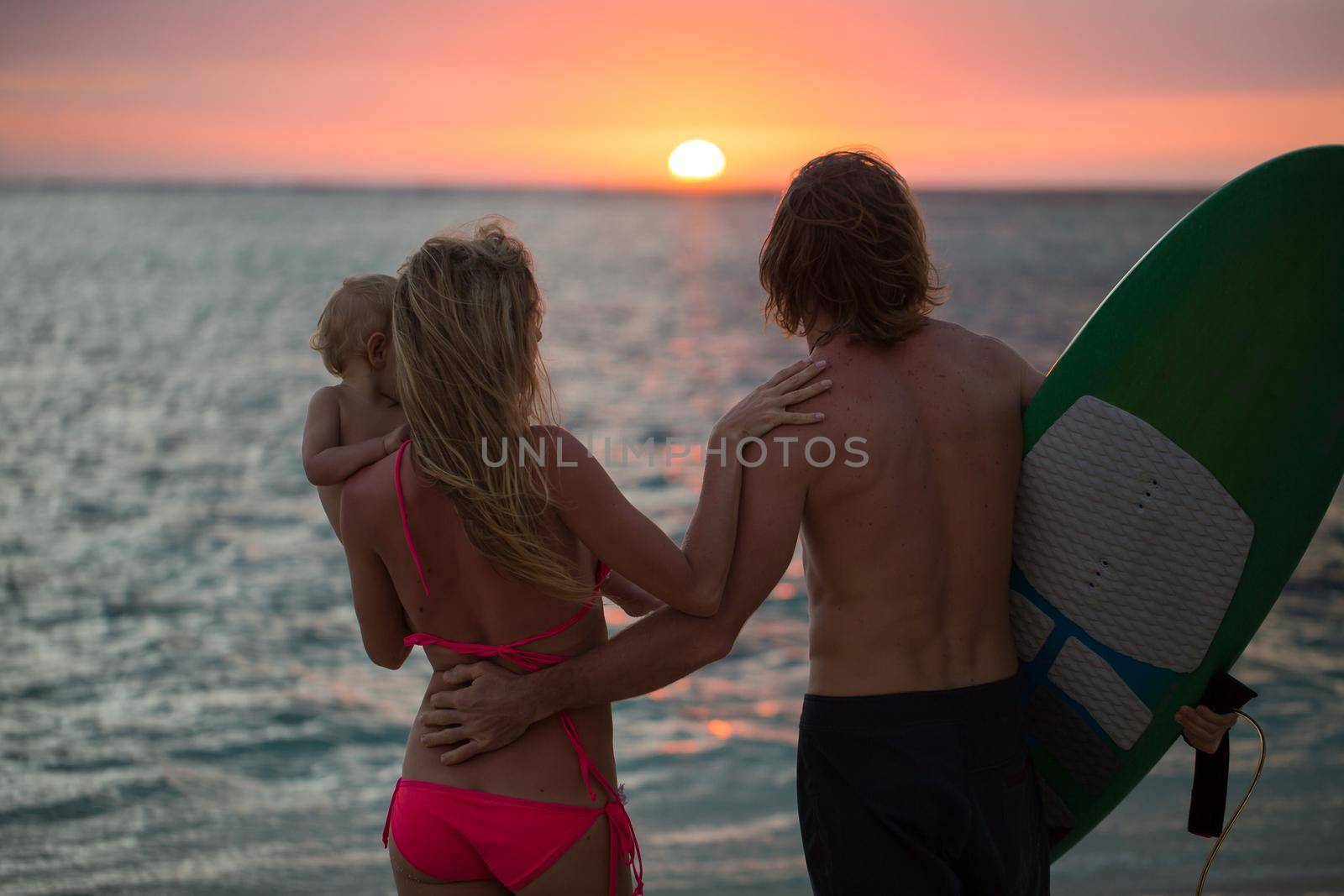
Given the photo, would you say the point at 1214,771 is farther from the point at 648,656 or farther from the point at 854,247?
the point at 854,247

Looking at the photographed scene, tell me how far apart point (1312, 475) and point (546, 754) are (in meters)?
1.68

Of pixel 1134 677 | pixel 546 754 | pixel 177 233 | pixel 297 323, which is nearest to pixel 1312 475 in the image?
pixel 1134 677

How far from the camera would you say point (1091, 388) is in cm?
237

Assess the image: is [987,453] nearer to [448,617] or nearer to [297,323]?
[448,617]

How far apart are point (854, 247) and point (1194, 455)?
2.84 feet

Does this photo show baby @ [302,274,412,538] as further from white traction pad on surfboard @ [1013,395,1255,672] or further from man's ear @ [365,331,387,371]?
white traction pad on surfboard @ [1013,395,1255,672]

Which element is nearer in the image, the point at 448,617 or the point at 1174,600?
the point at 448,617

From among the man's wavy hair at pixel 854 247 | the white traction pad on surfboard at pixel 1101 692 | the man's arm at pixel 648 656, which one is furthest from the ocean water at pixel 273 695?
the white traction pad on surfboard at pixel 1101 692

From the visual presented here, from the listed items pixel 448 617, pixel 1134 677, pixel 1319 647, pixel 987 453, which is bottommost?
pixel 1319 647

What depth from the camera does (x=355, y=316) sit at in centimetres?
252

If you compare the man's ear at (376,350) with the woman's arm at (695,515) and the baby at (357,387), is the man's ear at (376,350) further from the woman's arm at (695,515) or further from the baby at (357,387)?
the woman's arm at (695,515)

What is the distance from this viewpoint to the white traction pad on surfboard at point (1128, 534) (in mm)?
2301

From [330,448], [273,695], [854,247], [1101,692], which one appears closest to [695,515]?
[854,247]

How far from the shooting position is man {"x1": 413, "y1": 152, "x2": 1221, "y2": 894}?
2045 mm
